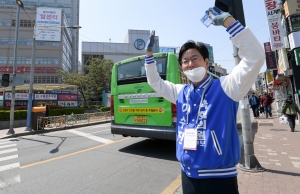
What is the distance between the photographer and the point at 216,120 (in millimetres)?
1504

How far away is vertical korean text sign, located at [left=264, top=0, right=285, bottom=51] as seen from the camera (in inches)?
422

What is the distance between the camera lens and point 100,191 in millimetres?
3264

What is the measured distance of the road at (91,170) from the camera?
3441 mm

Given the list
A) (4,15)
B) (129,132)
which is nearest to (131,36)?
(4,15)

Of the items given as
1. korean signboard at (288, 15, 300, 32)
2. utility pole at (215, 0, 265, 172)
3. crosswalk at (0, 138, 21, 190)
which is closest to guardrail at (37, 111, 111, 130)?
crosswalk at (0, 138, 21, 190)

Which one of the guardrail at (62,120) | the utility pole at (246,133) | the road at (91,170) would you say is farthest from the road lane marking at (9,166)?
the guardrail at (62,120)

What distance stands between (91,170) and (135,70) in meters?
3.03

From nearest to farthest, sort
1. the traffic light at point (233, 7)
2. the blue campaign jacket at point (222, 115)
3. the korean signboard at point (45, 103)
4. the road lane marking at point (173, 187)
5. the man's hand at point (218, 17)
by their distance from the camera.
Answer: the blue campaign jacket at point (222, 115)
the man's hand at point (218, 17)
the road lane marking at point (173, 187)
the traffic light at point (233, 7)
the korean signboard at point (45, 103)

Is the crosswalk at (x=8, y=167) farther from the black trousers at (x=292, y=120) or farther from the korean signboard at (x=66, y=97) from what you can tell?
the korean signboard at (x=66, y=97)

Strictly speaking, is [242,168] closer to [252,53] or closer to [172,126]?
[172,126]

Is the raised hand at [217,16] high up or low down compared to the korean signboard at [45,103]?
down

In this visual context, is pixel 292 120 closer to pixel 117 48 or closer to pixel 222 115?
pixel 222 115

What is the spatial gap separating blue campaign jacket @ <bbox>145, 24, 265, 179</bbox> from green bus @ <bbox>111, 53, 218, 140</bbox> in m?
3.27

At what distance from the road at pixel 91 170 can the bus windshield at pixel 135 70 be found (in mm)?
2258
